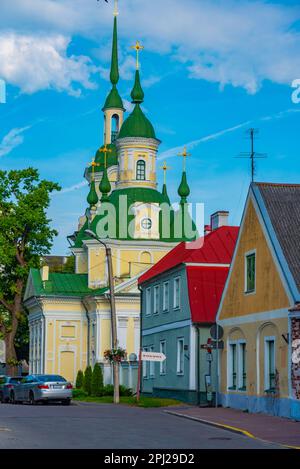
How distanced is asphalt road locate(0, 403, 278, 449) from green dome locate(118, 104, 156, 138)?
46892 millimetres

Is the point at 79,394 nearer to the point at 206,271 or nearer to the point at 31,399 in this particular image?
the point at 31,399

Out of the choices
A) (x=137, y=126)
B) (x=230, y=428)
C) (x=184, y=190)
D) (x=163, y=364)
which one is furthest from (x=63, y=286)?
(x=230, y=428)

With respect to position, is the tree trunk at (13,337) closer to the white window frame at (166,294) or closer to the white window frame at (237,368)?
the white window frame at (166,294)

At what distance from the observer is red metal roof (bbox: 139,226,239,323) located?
3638cm

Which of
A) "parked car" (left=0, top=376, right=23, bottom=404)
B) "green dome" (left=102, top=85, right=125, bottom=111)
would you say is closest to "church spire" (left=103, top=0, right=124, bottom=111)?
"green dome" (left=102, top=85, right=125, bottom=111)

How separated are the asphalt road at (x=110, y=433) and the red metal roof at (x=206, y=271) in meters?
9.59

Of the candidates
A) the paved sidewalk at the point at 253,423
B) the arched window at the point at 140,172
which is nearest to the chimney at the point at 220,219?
the paved sidewalk at the point at 253,423

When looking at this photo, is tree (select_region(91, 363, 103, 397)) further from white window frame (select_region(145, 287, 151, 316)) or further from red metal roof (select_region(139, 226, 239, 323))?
red metal roof (select_region(139, 226, 239, 323))

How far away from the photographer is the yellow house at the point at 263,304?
25859 millimetres

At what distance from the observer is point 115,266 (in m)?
69.0

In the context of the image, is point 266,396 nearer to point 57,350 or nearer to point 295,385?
point 295,385

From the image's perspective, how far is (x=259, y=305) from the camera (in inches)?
1106

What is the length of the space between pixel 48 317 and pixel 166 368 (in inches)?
1166

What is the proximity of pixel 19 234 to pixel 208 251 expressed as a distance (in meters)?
31.0
